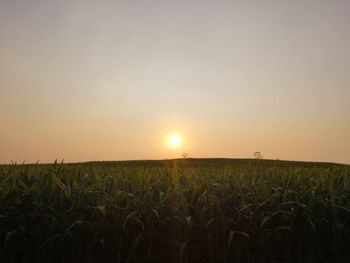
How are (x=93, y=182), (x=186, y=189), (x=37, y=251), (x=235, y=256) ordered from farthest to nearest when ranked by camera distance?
(x=93, y=182), (x=186, y=189), (x=235, y=256), (x=37, y=251)

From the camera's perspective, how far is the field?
518cm

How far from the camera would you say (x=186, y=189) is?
5.96 m

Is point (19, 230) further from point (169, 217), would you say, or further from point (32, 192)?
point (169, 217)

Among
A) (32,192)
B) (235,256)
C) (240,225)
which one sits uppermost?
(32,192)

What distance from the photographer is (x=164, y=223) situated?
5.39m

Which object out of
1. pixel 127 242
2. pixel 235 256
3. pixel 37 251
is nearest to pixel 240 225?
pixel 235 256

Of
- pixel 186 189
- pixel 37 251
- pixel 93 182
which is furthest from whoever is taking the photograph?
pixel 93 182

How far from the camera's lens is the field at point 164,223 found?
518 centimetres

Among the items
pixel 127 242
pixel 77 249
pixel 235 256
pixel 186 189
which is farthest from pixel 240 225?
pixel 77 249

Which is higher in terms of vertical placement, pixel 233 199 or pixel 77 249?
pixel 233 199

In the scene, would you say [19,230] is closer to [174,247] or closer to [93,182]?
[93,182]

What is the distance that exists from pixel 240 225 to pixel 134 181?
1843 millimetres

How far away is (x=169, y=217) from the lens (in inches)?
212

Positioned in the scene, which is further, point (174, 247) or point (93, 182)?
point (93, 182)
